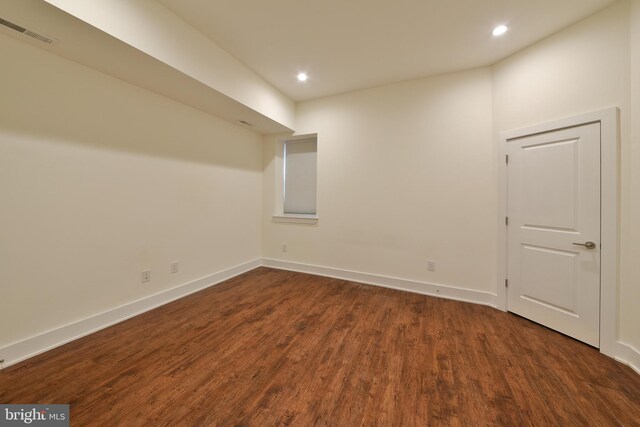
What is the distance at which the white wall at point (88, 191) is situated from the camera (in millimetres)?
1705

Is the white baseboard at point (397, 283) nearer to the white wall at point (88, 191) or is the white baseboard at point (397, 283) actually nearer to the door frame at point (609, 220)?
the door frame at point (609, 220)

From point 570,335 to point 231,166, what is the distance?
4.40m

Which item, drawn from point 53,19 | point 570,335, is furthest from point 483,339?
point 53,19

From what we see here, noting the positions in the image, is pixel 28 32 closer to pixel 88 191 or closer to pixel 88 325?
pixel 88 191

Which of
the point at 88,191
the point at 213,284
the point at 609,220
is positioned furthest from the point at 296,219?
the point at 609,220

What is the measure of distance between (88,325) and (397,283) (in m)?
3.43

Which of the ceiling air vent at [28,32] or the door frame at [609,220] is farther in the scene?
the door frame at [609,220]

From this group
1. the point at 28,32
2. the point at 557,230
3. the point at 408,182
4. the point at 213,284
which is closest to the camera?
the point at 28,32

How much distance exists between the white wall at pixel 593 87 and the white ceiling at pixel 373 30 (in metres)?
0.14

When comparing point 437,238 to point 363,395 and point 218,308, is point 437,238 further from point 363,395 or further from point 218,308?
point 218,308

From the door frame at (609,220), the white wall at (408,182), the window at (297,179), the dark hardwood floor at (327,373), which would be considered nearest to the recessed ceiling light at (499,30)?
the white wall at (408,182)

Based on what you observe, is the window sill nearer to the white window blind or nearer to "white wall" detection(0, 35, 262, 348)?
the white window blind

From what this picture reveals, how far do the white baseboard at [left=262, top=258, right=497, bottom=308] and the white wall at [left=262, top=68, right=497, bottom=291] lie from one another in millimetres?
74

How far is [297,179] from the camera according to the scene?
13.7 ft
